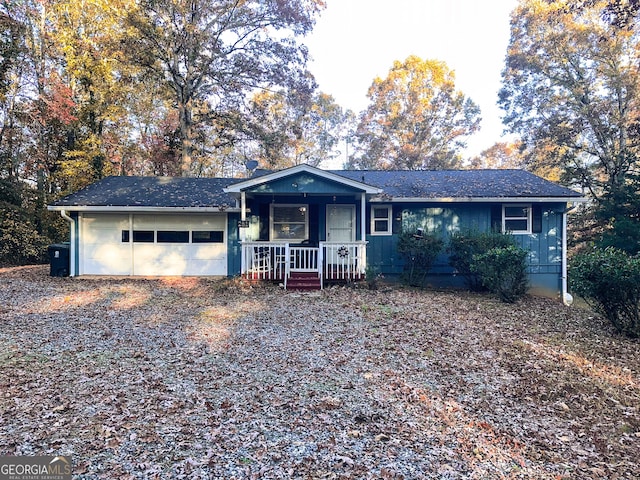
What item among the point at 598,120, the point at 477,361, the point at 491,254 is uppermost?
the point at 598,120

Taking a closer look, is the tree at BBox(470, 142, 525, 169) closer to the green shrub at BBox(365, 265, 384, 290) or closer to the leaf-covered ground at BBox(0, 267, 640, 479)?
the green shrub at BBox(365, 265, 384, 290)

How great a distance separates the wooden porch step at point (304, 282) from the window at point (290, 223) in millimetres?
1935

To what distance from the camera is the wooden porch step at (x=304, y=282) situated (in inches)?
396

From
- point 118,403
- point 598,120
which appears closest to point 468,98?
point 598,120

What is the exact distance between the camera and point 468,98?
28172 millimetres

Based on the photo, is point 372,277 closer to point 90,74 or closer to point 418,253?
point 418,253

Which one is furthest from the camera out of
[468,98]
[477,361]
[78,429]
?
[468,98]

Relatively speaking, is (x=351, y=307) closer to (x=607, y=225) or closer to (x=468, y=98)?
(x=607, y=225)

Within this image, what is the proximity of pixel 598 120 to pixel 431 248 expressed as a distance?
13.8 meters

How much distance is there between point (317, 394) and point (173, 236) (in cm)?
956

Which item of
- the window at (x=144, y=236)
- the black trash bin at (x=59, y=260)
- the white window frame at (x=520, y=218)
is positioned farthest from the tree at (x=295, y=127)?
the white window frame at (x=520, y=218)

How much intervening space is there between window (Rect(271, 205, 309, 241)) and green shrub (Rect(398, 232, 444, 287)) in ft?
10.5

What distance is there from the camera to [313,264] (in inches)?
430

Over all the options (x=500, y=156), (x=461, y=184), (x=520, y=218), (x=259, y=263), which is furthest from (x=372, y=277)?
(x=500, y=156)
